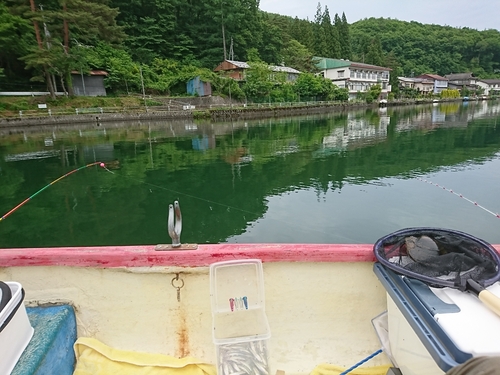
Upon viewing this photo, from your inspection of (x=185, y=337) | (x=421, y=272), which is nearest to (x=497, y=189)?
(x=421, y=272)

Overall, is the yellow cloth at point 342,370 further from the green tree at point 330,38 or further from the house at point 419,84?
the house at point 419,84

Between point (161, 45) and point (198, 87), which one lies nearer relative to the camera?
point (198, 87)

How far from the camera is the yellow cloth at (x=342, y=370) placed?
1728 mm

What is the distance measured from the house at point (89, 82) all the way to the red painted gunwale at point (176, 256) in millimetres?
32083

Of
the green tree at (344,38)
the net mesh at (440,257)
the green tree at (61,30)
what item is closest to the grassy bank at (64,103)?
the green tree at (61,30)

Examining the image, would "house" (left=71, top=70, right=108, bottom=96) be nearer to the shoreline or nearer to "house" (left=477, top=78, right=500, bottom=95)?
the shoreline

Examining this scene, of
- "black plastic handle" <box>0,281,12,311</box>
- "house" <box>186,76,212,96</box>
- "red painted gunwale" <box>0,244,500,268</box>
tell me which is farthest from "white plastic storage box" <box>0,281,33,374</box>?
"house" <box>186,76,212,96</box>

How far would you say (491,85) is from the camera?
75938 mm

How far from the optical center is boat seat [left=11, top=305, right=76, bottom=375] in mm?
1399

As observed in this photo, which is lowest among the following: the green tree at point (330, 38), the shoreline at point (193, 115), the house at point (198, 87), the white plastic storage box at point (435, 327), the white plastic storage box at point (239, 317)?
the white plastic storage box at point (239, 317)

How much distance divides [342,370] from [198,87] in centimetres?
3489

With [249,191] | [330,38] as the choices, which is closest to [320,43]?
[330,38]

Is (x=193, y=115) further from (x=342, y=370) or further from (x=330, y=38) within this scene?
(x=330, y=38)

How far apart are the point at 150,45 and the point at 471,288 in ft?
140
